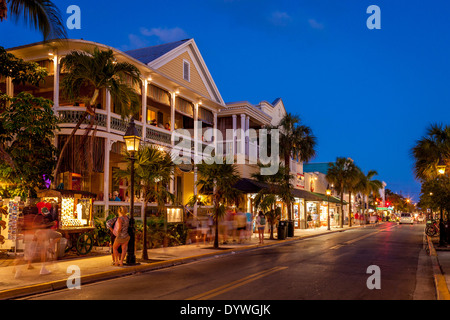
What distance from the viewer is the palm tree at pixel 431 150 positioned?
79.0 feet

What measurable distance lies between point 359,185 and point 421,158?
3437 centimetres

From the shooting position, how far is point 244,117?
31969 millimetres

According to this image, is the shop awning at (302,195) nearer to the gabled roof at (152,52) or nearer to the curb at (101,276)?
the gabled roof at (152,52)

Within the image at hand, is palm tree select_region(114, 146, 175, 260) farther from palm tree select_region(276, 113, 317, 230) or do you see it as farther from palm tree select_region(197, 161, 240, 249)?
palm tree select_region(276, 113, 317, 230)

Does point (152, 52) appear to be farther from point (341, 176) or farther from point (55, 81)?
point (341, 176)

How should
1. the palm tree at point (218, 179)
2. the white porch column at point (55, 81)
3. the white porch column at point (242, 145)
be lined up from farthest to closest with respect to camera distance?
the white porch column at point (242, 145) < the palm tree at point (218, 179) < the white porch column at point (55, 81)

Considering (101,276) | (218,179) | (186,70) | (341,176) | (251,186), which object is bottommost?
(101,276)

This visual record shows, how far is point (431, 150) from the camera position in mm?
25125

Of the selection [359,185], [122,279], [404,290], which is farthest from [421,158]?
[359,185]

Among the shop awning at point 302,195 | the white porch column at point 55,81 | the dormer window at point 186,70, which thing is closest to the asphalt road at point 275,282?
the white porch column at point 55,81

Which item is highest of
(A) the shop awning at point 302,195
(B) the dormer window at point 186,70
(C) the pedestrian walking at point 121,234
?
(B) the dormer window at point 186,70

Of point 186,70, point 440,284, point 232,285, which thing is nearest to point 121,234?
point 232,285
